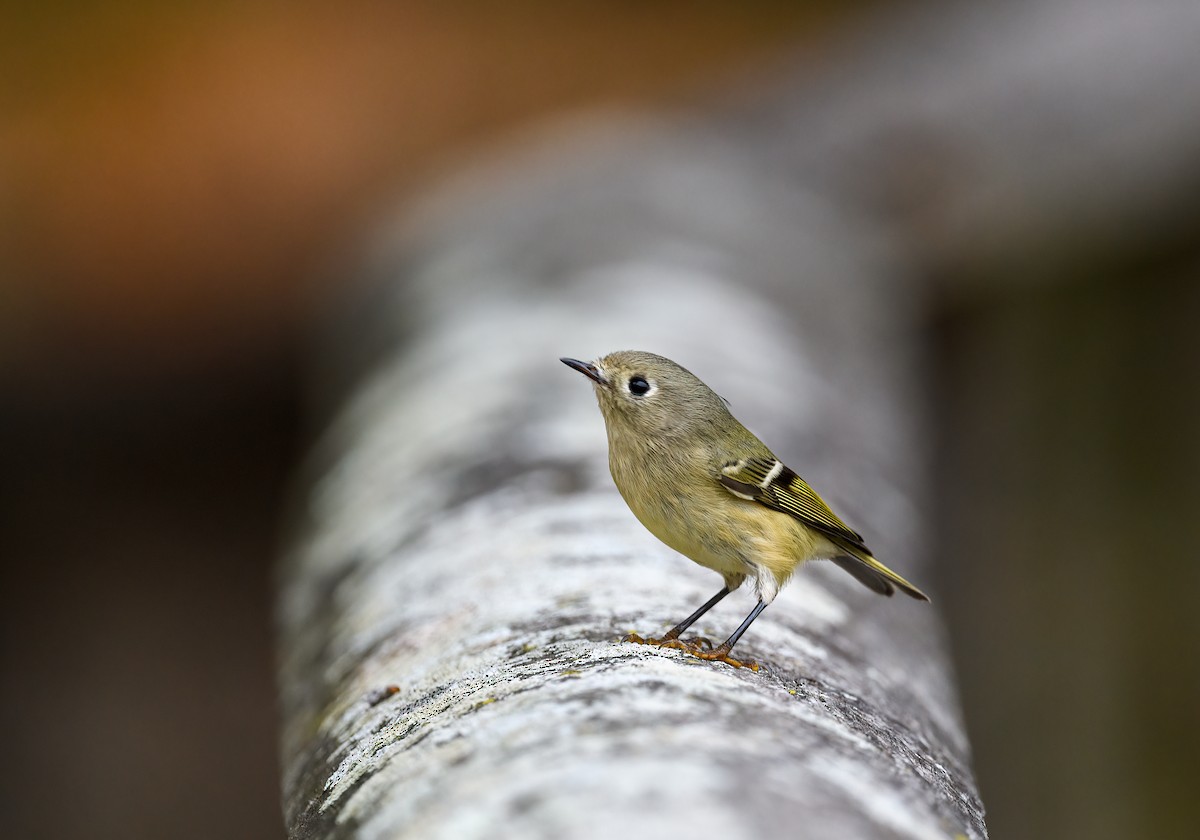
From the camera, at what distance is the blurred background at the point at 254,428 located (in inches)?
217

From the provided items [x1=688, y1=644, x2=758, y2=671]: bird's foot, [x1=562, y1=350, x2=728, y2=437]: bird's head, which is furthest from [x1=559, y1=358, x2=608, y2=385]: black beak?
[x1=688, y1=644, x2=758, y2=671]: bird's foot

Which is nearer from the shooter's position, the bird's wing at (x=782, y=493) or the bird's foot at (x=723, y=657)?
the bird's foot at (x=723, y=657)

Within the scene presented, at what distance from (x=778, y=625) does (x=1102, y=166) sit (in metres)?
4.73

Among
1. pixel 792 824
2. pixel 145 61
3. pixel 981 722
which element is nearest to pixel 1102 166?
pixel 981 722

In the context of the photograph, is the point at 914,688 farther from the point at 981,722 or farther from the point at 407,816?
the point at 981,722

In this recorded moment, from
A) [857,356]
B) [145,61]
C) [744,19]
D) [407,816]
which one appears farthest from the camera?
[744,19]

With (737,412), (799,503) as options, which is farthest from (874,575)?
(737,412)

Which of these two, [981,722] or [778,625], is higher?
[778,625]

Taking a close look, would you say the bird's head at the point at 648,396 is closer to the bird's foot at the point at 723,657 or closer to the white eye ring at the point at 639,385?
the white eye ring at the point at 639,385

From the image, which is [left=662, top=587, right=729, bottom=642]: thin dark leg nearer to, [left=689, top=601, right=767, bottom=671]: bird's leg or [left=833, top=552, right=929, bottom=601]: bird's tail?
[left=689, top=601, right=767, bottom=671]: bird's leg

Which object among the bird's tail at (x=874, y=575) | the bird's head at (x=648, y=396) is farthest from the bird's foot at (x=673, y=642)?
the bird's tail at (x=874, y=575)

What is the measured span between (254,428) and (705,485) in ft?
16.8

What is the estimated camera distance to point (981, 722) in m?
5.43

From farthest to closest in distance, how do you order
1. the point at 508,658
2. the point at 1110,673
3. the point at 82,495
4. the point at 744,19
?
the point at 744,19, the point at 82,495, the point at 1110,673, the point at 508,658
